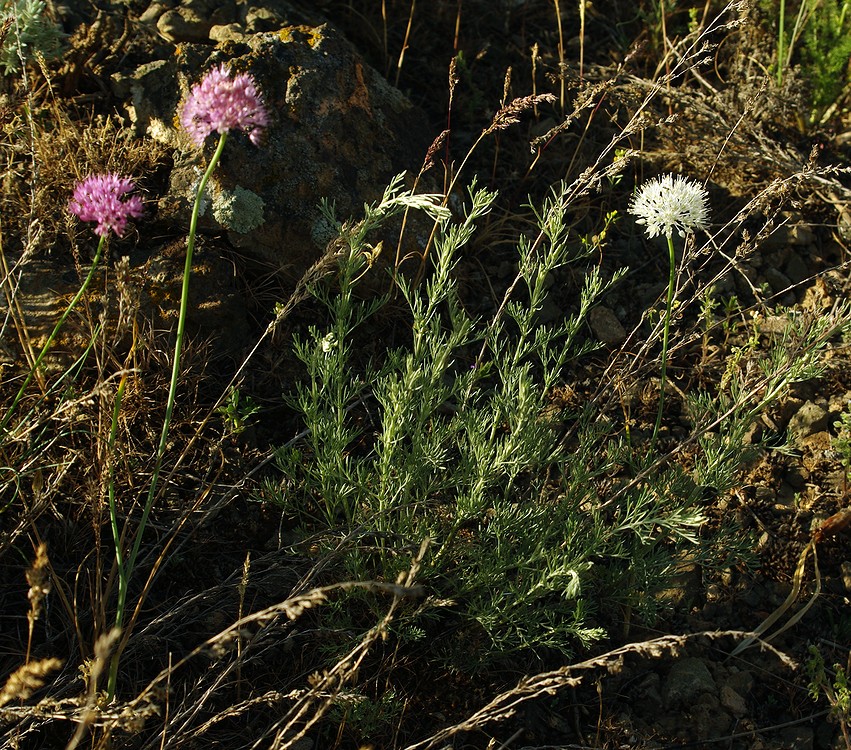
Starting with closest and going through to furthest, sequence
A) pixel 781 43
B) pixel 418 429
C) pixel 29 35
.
A: pixel 418 429 → pixel 29 35 → pixel 781 43

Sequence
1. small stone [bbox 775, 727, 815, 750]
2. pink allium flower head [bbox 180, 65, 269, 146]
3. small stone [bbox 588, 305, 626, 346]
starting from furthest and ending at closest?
small stone [bbox 588, 305, 626, 346]
small stone [bbox 775, 727, 815, 750]
pink allium flower head [bbox 180, 65, 269, 146]

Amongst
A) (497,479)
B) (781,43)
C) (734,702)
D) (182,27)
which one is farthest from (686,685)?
(182,27)

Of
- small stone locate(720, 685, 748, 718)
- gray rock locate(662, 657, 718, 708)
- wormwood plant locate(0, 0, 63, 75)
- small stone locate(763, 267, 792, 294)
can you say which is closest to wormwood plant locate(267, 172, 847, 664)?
gray rock locate(662, 657, 718, 708)

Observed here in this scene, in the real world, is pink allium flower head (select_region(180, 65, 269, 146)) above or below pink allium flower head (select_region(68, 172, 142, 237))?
above

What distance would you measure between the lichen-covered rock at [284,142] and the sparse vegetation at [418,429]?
5cm

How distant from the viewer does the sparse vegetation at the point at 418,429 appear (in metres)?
2.50

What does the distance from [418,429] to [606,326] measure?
5.39 feet

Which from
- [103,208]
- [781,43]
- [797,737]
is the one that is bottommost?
[797,737]

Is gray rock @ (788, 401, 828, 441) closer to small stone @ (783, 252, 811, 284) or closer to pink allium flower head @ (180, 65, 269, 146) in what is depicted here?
small stone @ (783, 252, 811, 284)

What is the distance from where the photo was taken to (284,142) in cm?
364

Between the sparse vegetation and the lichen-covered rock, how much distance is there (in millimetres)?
47

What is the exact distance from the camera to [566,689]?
117 inches

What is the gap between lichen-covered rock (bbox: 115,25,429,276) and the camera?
3535mm

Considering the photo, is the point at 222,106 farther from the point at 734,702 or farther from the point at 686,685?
the point at 734,702
